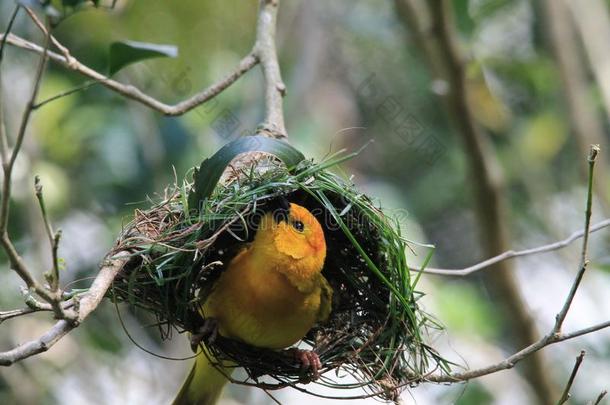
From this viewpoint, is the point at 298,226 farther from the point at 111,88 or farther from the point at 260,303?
the point at 111,88

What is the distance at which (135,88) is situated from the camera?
3.19 metres

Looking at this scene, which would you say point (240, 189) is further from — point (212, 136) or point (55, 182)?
point (212, 136)

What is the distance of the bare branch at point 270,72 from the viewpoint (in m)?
3.37

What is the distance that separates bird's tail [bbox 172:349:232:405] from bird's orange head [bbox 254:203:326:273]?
2.24 feet

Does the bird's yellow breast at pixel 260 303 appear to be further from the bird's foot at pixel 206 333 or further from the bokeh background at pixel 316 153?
the bokeh background at pixel 316 153

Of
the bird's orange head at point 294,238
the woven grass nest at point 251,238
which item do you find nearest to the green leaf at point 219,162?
the woven grass nest at point 251,238

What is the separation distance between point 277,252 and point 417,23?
8.68 ft

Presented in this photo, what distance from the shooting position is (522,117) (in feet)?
24.9

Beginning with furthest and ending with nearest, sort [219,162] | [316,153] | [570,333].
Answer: [316,153] < [219,162] < [570,333]

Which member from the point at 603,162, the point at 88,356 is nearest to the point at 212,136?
the point at 88,356

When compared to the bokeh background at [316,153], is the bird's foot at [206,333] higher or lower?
lower

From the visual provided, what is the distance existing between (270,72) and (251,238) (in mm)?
808

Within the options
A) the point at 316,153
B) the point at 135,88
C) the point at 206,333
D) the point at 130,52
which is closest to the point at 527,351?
the point at 206,333

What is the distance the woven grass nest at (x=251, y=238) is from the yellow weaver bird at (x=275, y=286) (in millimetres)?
69
